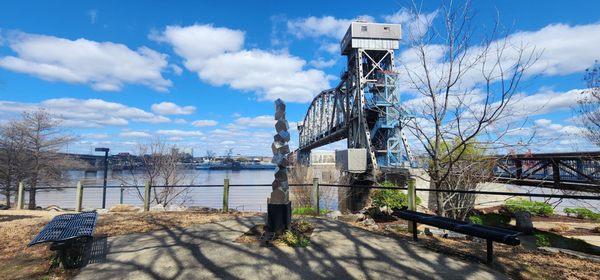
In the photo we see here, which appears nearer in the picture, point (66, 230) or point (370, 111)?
point (66, 230)

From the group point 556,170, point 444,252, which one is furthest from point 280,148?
point 556,170

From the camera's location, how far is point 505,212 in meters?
14.1

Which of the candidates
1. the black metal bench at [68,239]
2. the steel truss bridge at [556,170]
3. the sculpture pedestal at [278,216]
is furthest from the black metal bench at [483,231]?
the black metal bench at [68,239]

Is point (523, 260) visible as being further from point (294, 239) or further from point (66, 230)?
point (66, 230)

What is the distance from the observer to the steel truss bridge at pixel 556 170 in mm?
9377

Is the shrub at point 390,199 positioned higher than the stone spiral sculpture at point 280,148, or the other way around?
the stone spiral sculpture at point 280,148

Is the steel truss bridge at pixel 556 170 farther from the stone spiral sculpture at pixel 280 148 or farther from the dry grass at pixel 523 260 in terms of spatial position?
the stone spiral sculpture at pixel 280 148

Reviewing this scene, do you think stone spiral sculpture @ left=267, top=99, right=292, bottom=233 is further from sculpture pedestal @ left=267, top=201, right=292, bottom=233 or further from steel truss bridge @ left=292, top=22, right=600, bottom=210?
steel truss bridge @ left=292, top=22, right=600, bottom=210

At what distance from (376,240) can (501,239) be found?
2125 mm

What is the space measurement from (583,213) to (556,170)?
521 centimetres

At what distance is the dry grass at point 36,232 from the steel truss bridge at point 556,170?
817 centimetres

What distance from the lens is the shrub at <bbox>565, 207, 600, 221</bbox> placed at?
44.6 feet

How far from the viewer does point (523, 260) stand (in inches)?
201

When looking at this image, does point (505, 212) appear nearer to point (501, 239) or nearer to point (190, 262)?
point (501, 239)
